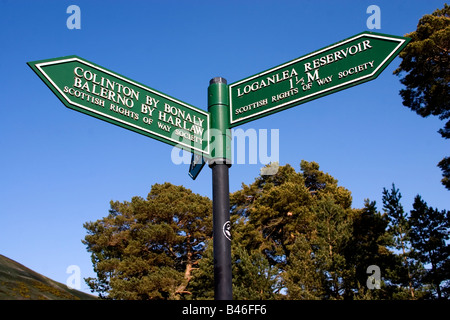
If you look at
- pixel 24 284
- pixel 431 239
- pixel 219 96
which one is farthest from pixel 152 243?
pixel 219 96

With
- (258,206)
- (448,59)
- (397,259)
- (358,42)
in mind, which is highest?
(448,59)

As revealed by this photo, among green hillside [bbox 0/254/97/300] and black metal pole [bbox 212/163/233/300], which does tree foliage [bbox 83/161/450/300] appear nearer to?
green hillside [bbox 0/254/97/300]

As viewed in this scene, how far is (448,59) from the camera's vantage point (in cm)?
1666

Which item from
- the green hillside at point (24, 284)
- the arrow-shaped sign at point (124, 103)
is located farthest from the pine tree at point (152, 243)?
the arrow-shaped sign at point (124, 103)

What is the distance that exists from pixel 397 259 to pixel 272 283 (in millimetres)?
7051

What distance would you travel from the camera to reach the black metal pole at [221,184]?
9.11ft

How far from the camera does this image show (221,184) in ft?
10.3

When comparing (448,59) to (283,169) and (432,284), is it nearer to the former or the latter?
(432,284)

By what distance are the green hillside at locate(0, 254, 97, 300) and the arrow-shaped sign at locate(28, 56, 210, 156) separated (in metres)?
23.3

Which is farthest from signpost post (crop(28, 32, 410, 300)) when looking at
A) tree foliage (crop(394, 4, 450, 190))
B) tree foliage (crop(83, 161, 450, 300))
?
tree foliage (crop(83, 161, 450, 300))

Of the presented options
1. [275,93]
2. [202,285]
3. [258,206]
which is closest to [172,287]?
[202,285]

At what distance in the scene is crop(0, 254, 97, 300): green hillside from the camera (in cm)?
2367

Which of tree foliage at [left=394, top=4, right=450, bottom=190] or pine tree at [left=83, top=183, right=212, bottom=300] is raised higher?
tree foliage at [left=394, top=4, right=450, bottom=190]

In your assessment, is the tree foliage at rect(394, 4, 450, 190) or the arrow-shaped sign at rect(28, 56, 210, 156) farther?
the tree foliage at rect(394, 4, 450, 190)
